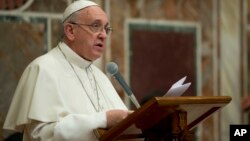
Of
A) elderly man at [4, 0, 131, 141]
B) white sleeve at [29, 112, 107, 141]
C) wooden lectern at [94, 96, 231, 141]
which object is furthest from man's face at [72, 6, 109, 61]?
wooden lectern at [94, 96, 231, 141]

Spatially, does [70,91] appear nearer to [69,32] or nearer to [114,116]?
[69,32]

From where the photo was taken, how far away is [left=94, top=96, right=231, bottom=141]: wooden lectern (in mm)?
2898

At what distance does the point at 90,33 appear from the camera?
386 cm

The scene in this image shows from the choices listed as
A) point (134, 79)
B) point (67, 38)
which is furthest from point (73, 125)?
point (134, 79)

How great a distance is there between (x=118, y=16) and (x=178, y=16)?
2.60 feet

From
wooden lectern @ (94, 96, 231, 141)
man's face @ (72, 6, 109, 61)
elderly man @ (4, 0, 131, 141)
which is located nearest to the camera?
wooden lectern @ (94, 96, 231, 141)

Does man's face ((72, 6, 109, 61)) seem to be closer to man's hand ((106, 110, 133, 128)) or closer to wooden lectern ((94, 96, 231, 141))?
man's hand ((106, 110, 133, 128))

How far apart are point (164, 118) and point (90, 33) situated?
104 centimetres

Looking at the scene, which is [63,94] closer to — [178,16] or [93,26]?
[93,26]

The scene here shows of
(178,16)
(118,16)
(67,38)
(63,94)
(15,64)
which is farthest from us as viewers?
(178,16)

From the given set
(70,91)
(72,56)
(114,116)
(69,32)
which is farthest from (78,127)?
(69,32)

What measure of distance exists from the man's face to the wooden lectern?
792 mm

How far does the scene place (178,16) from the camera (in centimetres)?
625

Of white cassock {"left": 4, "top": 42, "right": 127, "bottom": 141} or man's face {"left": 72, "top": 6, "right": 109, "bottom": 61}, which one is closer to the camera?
white cassock {"left": 4, "top": 42, "right": 127, "bottom": 141}
